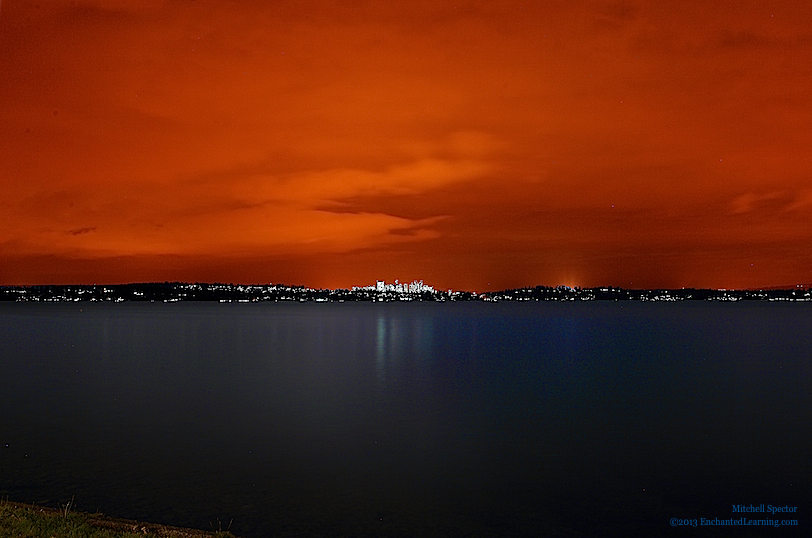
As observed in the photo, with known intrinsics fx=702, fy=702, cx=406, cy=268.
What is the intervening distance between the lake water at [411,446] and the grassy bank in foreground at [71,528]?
7.02m

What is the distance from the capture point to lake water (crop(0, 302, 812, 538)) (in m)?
24.7

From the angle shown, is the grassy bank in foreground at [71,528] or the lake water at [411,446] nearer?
the grassy bank in foreground at [71,528]

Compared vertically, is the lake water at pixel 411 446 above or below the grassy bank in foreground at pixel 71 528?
below

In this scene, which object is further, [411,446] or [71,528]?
[411,446]

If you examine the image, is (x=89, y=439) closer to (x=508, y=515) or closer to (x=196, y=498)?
(x=196, y=498)

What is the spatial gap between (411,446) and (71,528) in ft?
74.0

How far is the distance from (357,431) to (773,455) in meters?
21.4

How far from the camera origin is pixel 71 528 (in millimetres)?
15062

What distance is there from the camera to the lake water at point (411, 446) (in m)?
24.7

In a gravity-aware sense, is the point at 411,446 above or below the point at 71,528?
below

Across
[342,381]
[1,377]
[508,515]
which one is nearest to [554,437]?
[508,515]

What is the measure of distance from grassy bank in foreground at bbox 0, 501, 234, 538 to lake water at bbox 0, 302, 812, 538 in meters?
7.02

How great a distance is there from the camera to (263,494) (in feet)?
86.3

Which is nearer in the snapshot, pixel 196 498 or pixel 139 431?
pixel 196 498
